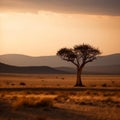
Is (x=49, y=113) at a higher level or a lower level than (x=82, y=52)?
lower

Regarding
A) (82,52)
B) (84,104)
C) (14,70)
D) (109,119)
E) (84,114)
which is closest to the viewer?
(109,119)

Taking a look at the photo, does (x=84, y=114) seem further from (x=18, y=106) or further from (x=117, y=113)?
(x=18, y=106)

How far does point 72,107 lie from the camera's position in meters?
32.5

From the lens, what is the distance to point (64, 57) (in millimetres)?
80812

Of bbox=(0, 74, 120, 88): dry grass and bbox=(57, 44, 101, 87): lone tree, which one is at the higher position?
bbox=(57, 44, 101, 87): lone tree

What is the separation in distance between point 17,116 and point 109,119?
5217 millimetres

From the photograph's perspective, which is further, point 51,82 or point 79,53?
point 51,82

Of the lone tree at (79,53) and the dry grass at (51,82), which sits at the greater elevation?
the lone tree at (79,53)

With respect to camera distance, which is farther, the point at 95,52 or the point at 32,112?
the point at 95,52

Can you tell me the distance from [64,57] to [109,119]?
55.4m

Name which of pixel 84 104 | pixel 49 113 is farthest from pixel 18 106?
pixel 84 104

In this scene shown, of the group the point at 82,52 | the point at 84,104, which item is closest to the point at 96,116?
the point at 84,104

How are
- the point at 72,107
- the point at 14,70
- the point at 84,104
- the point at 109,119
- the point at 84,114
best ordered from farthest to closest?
1. the point at 14,70
2. the point at 84,104
3. the point at 72,107
4. the point at 84,114
5. the point at 109,119

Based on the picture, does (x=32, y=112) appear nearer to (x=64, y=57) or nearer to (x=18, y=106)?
(x=18, y=106)
